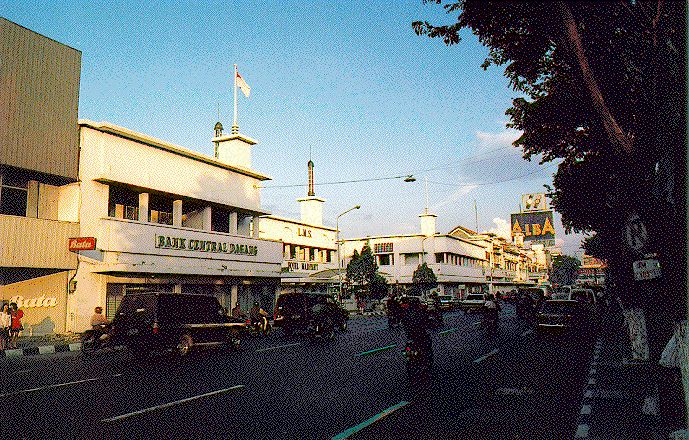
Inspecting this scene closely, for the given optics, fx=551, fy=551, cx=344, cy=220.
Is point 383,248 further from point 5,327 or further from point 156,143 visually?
point 5,327

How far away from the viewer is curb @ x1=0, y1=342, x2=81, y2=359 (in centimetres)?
1809

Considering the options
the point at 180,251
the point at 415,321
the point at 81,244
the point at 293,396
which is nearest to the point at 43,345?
the point at 81,244

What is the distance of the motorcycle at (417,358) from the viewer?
38.7 ft

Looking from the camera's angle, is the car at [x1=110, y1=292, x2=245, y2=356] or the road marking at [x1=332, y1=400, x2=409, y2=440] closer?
the road marking at [x1=332, y1=400, x2=409, y2=440]

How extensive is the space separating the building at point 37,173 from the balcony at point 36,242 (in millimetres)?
37

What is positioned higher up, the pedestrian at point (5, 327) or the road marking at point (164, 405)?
the pedestrian at point (5, 327)

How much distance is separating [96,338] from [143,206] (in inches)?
507

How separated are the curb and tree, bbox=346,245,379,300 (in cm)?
3517

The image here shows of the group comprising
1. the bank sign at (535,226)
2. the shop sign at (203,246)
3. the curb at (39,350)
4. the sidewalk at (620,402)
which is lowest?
the sidewalk at (620,402)

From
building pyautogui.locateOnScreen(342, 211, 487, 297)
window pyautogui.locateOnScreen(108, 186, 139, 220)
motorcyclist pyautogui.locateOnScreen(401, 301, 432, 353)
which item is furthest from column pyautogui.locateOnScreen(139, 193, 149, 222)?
building pyautogui.locateOnScreen(342, 211, 487, 297)

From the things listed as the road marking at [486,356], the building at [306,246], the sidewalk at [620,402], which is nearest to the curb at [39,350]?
the road marking at [486,356]

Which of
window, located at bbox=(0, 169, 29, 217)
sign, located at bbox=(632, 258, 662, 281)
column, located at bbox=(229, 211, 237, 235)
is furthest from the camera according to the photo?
column, located at bbox=(229, 211, 237, 235)

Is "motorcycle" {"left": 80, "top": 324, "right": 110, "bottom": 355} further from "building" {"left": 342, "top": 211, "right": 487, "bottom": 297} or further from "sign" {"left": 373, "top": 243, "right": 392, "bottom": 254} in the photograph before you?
"sign" {"left": 373, "top": 243, "right": 392, "bottom": 254}

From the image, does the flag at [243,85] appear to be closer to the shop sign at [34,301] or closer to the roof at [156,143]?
the roof at [156,143]
